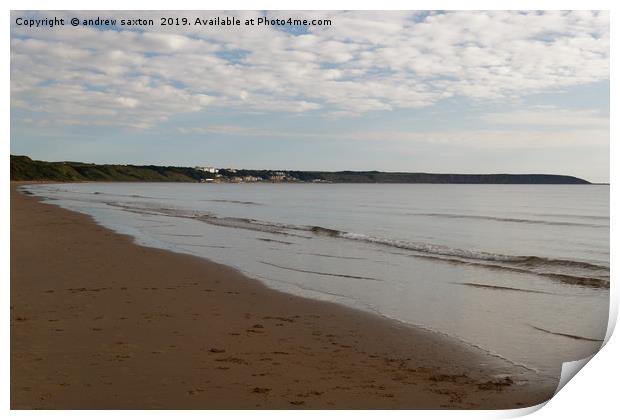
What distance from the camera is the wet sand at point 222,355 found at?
529 cm

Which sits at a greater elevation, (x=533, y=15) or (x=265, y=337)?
(x=533, y=15)

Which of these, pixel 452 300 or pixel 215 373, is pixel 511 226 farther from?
pixel 215 373

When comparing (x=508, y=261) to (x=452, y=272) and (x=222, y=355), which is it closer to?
(x=452, y=272)

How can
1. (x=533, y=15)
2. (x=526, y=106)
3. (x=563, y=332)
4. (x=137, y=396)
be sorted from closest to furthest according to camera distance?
(x=137, y=396)
(x=533, y=15)
(x=563, y=332)
(x=526, y=106)

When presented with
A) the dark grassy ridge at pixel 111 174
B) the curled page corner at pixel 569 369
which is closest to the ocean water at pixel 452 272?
the curled page corner at pixel 569 369

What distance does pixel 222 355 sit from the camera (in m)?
6.32

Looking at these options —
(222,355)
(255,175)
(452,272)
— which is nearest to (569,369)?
(222,355)

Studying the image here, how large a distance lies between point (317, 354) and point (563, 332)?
390 centimetres

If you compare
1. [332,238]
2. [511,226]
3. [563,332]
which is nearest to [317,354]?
[563,332]

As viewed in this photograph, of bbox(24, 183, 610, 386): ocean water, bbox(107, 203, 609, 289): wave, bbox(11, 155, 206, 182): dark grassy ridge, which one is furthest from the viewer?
bbox(11, 155, 206, 182): dark grassy ridge

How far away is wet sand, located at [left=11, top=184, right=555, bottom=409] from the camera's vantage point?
529 cm

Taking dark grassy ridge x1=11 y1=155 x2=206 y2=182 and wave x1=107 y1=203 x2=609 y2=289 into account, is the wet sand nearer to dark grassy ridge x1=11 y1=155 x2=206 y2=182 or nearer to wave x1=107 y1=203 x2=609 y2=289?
wave x1=107 y1=203 x2=609 y2=289

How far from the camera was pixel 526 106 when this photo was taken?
31.0ft

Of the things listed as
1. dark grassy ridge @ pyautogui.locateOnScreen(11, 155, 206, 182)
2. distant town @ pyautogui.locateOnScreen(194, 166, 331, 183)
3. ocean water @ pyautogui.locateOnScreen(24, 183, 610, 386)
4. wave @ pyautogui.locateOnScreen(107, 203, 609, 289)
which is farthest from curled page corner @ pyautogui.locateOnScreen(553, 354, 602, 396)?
dark grassy ridge @ pyautogui.locateOnScreen(11, 155, 206, 182)
